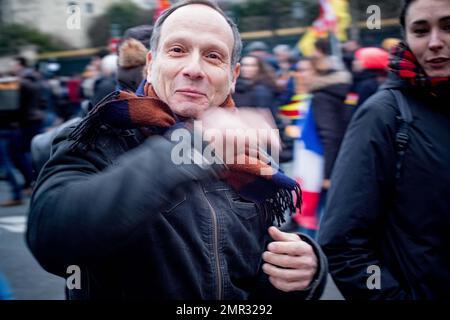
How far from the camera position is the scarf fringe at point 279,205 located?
1.59 metres

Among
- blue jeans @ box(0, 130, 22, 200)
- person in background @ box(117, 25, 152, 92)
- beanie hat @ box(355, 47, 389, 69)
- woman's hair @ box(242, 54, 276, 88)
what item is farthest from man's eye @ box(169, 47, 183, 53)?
blue jeans @ box(0, 130, 22, 200)

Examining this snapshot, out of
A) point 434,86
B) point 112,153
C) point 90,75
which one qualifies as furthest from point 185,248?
point 90,75

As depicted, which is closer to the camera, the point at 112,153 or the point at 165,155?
the point at 165,155

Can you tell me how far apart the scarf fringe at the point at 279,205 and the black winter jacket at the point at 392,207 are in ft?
0.92

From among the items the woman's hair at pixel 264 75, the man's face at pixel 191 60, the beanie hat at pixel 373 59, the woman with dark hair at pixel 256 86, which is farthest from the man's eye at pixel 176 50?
the woman's hair at pixel 264 75

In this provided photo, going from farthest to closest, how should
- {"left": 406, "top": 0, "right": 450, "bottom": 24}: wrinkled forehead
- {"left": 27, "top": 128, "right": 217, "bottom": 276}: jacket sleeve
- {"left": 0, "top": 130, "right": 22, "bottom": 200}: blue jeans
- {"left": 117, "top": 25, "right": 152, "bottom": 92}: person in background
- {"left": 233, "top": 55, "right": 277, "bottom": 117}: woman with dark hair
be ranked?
{"left": 0, "top": 130, "right": 22, "bottom": 200}: blue jeans → {"left": 233, "top": 55, "right": 277, "bottom": 117}: woman with dark hair → {"left": 117, "top": 25, "right": 152, "bottom": 92}: person in background → {"left": 406, "top": 0, "right": 450, "bottom": 24}: wrinkled forehead → {"left": 27, "top": 128, "right": 217, "bottom": 276}: jacket sleeve

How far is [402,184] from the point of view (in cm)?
175

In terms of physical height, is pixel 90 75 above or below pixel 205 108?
below

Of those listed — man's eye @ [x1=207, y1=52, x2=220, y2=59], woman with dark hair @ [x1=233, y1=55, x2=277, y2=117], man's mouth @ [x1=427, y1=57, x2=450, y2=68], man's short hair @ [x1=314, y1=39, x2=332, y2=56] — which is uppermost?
man's eye @ [x1=207, y1=52, x2=220, y2=59]

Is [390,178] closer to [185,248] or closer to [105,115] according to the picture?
[185,248]

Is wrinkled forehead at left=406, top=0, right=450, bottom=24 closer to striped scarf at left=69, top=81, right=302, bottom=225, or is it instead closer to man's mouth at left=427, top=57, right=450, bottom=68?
man's mouth at left=427, top=57, right=450, bottom=68

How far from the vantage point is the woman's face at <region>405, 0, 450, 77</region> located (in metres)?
1.83

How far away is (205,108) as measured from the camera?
1.46 metres

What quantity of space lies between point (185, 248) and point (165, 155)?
33cm
